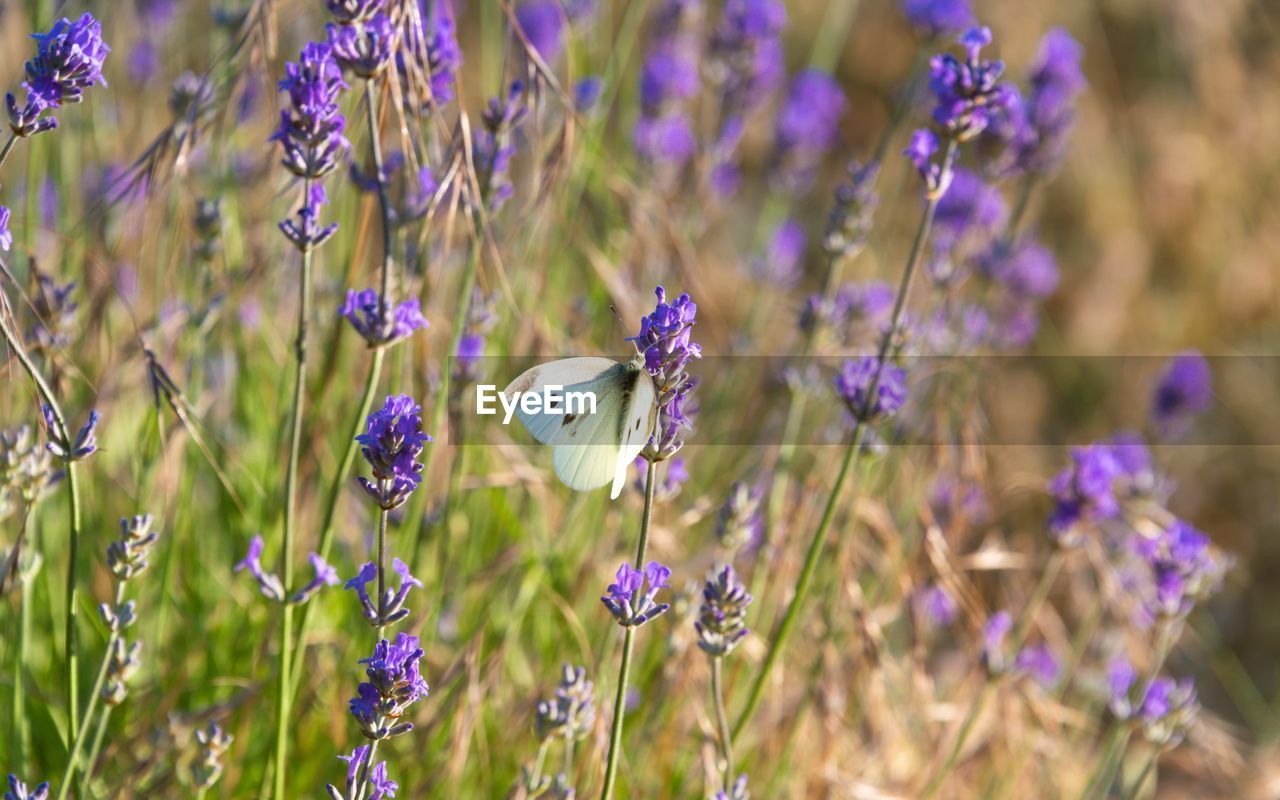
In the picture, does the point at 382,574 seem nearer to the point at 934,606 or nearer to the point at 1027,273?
the point at 934,606

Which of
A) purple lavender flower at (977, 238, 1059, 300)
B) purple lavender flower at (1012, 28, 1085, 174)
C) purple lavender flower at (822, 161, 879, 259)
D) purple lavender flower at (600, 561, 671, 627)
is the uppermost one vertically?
purple lavender flower at (977, 238, 1059, 300)

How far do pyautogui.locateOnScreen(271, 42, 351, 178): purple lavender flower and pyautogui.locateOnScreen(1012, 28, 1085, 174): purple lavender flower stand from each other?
62.9 inches

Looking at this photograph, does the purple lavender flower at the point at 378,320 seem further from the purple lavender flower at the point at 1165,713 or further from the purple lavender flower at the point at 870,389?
the purple lavender flower at the point at 1165,713

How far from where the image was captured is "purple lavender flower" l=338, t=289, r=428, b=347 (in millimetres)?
1564

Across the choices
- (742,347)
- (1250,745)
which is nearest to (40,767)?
(742,347)

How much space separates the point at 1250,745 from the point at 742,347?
6.90 feet

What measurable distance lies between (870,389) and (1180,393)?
6.62ft

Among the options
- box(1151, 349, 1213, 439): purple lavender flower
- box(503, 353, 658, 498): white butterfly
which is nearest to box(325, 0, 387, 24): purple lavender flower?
box(503, 353, 658, 498): white butterfly

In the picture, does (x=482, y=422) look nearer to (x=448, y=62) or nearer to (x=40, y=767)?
(x=448, y=62)

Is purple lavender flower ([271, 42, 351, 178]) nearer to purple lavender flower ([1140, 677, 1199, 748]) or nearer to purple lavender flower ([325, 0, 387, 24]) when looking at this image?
purple lavender flower ([325, 0, 387, 24])

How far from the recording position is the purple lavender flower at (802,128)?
358 cm

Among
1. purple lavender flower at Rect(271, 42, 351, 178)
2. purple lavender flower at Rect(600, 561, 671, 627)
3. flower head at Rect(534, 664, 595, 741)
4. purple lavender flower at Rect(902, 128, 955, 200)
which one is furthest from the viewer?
purple lavender flower at Rect(902, 128, 955, 200)

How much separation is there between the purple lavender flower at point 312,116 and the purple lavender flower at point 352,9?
0.16 ft

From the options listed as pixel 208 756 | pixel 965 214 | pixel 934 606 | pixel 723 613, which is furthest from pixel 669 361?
pixel 934 606
